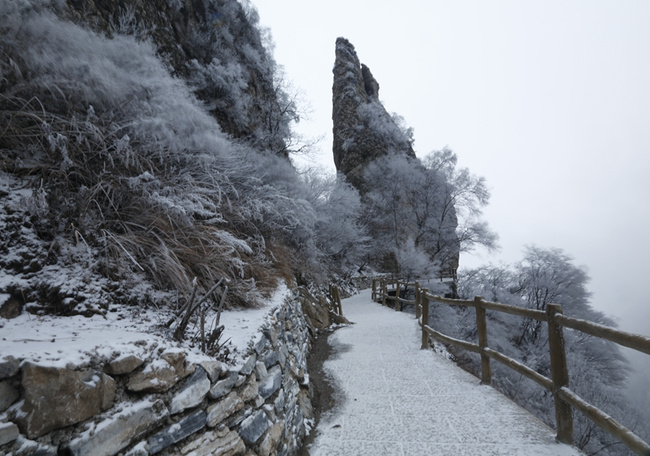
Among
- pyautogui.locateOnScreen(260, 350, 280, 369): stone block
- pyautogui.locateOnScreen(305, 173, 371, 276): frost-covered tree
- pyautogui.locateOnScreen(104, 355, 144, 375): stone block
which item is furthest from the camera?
pyautogui.locateOnScreen(305, 173, 371, 276): frost-covered tree

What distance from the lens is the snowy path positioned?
106 inches

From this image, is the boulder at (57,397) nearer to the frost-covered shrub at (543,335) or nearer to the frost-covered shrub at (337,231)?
the frost-covered shrub at (543,335)

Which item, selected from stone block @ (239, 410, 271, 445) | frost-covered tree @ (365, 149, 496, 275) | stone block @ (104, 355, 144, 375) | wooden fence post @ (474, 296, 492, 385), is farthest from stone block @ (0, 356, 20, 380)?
frost-covered tree @ (365, 149, 496, 275)

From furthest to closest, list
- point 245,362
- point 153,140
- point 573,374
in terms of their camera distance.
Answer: point 573,374 → point 153,140 → point 245,362

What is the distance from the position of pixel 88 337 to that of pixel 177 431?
681 millimetres

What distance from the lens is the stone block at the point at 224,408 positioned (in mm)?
1809

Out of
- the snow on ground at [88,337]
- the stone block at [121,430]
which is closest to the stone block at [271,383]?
the snow on ground at [88,337]

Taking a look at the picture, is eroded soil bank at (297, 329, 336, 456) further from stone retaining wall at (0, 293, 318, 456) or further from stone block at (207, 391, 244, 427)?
stone block at (207, 391, 244, 427)

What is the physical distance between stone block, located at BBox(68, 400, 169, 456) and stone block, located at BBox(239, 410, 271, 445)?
2.23 feet

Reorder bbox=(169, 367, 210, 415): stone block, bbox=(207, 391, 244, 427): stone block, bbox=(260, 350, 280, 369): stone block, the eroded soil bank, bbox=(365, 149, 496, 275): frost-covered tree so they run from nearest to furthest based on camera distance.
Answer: bbox=(169, 367, 210, 415): stone block → bbox=(207, 391, 244, 427): stone block → bbox=(260, 350, 280, 369): stone block → the eroded soil bank → bbox=(365, 149, 496, 275): frost-covered tree

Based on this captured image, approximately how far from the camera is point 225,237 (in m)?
3.41

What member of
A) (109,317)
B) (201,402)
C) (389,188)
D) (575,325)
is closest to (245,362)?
(201,402)

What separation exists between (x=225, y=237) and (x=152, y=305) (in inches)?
45.2

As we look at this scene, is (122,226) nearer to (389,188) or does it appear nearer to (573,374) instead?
(573,374)
